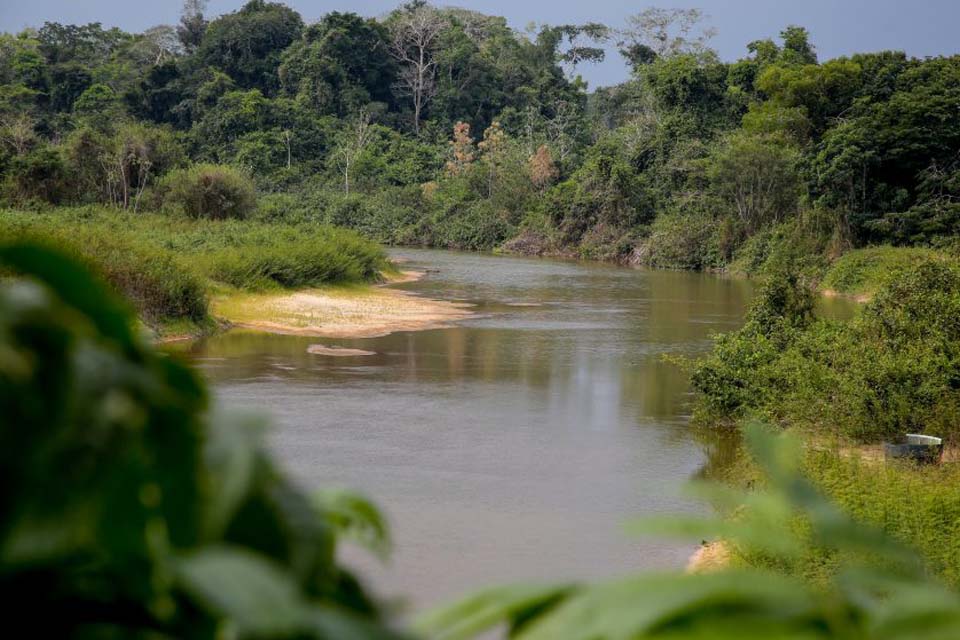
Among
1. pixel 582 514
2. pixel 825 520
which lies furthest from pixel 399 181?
pixel 825 520

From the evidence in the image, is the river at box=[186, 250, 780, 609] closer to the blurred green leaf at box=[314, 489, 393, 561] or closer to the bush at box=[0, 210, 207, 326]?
the blurred green leaf at box=[314, 489, 393, 561]

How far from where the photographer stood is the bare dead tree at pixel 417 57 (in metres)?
54.5

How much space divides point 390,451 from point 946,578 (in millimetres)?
5397

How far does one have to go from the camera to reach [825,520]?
44 centimetres

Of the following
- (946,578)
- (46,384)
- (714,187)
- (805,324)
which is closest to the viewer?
(46,384)

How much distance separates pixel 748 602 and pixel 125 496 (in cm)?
24

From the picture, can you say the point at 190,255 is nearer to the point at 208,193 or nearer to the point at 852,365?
the point at 208,193

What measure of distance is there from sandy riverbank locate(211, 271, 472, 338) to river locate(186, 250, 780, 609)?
729mm

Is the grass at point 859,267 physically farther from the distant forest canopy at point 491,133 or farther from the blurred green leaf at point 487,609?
the blurred green leaf at point 487,609

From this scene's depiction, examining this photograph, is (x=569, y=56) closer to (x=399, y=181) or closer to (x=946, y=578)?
(x=399, y=181)

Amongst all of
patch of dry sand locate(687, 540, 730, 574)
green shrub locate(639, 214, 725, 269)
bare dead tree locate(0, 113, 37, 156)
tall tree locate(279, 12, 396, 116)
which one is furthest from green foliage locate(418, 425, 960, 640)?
tall tree locate(279, 12, 396, 116)

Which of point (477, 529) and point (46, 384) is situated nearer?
point (46, 384)

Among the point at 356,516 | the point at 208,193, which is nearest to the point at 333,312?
the point at 208,193

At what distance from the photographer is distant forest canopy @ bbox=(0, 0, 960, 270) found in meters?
28.1
